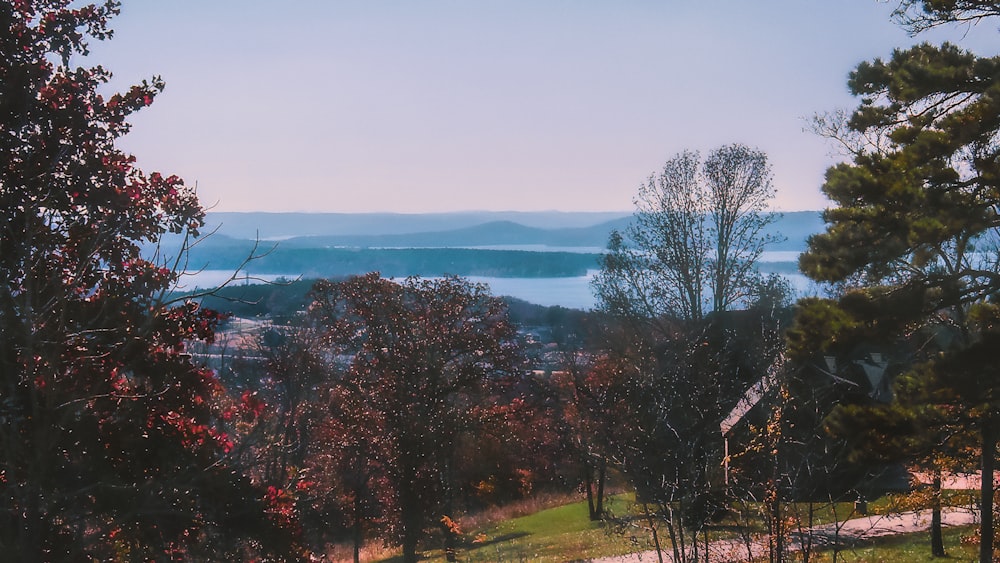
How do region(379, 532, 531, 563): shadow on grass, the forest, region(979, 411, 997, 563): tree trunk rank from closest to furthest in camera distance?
the forest, region(979, 411, 997, 563): tree trunk, region(379, 532, 531, 563): shadow on grass

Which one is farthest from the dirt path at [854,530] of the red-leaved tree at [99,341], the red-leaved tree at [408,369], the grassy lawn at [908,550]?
the red-leaved tree at [99,341]

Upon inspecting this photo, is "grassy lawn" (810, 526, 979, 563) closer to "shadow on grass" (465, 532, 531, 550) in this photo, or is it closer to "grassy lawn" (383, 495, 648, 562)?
"grassy lawn" (383, 495, 648, 562)

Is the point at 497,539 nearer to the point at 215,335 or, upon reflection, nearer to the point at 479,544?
the point at 479,544

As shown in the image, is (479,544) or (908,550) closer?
(908,550)

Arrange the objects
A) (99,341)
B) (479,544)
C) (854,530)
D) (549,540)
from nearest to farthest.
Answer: (99,341) < (854,530) < (549,540) < (479,544)

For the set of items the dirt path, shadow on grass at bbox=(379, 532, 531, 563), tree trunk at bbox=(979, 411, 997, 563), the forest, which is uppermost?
the forest

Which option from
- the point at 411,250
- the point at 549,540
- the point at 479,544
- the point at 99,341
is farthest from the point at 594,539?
the point at 411,250

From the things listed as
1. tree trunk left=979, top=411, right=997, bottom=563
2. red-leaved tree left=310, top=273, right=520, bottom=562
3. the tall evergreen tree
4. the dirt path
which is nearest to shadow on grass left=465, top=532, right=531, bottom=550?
red-leaved tree left=310, top=273, right=520, bottom=562

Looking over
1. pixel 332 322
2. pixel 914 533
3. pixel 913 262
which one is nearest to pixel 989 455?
pixel 913 262

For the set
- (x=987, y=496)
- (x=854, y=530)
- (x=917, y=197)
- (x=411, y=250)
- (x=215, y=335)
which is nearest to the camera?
(x=917, y=197)
